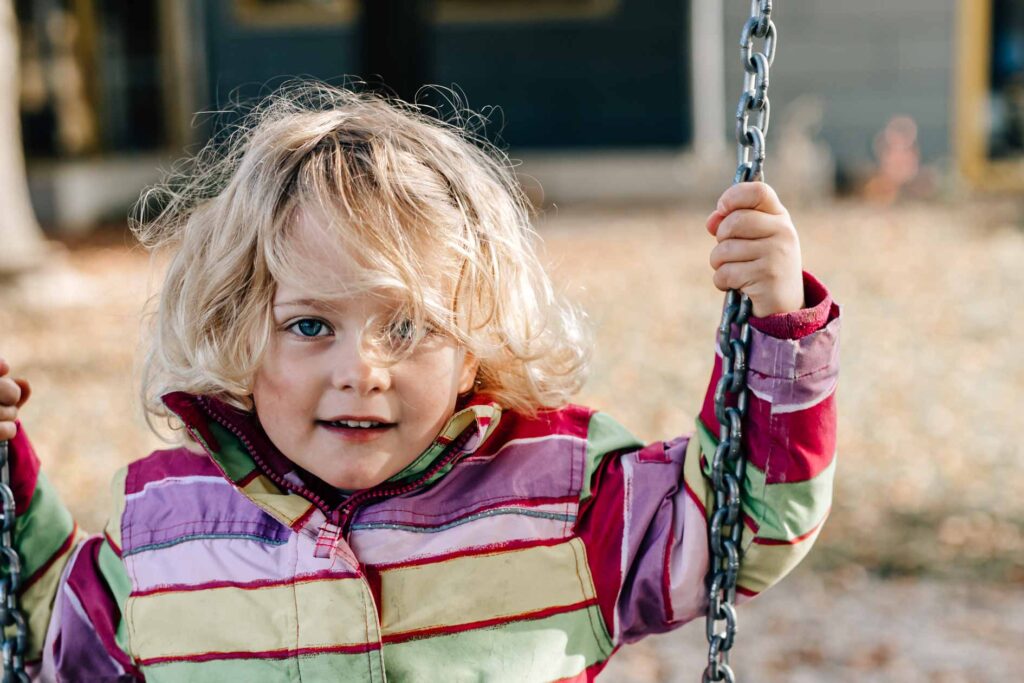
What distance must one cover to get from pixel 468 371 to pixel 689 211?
35.3 feet

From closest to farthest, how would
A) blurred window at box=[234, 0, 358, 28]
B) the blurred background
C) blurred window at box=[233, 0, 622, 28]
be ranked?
the blurred background < blurred window at box=[233, 0, 622, 28] < blurred window at box=[234, 0, 358, 28]

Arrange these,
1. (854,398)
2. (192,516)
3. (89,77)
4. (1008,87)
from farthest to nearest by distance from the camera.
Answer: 1. (89,77)
2. (1008,87)
3. (854,398)
4. (192,516)

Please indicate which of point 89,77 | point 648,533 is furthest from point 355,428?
point 89,77

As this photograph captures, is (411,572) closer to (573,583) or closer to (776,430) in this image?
(573,583)

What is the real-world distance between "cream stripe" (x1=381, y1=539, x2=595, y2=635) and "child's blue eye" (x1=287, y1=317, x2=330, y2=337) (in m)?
0.36

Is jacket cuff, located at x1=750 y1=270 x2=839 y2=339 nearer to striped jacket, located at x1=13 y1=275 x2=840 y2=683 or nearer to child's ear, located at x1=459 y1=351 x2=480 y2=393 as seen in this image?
striped jacket, located at x1=13 y1=275 x2=840 y2=683

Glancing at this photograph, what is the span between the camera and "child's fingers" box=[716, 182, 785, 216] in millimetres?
1703

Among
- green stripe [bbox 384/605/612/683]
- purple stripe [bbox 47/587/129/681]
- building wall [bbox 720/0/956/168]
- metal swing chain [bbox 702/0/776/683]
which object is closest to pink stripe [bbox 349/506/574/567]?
green stripe [bbox 384/605/612/683]

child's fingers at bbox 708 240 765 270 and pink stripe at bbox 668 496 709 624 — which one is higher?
child's fingers at bbox 708 240 765 270

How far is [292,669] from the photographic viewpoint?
174 centimetres

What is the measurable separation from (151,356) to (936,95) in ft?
40.3

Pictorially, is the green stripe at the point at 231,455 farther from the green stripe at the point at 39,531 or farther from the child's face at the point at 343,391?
the green stripe at the point at 39,531

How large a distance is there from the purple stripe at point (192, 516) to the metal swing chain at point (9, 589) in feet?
0.57

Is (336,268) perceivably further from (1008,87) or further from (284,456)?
(1008,87)
